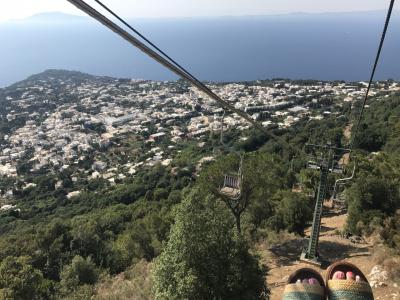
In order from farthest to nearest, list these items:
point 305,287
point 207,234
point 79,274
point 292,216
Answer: point 292,216 → point 79,274 → point 207,234 → point 305,287

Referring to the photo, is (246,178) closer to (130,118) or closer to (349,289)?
(349,289)

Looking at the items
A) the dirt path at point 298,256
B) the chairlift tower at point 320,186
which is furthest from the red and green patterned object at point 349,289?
the chairlift tower at point 320,186

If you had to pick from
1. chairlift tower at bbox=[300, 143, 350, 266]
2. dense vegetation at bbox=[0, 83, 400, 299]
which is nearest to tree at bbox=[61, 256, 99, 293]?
dense vegetation at bbox=[0, 83, 400, 299]

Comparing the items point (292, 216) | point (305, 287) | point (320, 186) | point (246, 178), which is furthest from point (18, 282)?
point (292, 216)

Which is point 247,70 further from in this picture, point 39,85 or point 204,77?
point 39,85

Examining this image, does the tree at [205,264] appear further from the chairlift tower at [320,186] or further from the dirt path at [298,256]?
the chairlift tower at [320,186]

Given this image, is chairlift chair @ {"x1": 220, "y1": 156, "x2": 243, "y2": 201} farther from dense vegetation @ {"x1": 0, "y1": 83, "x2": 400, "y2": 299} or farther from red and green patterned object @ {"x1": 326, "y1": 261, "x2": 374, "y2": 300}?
red and green patterned object @ {"x1": 326, "y1": 261, "x2": 374, "y2": 300}
